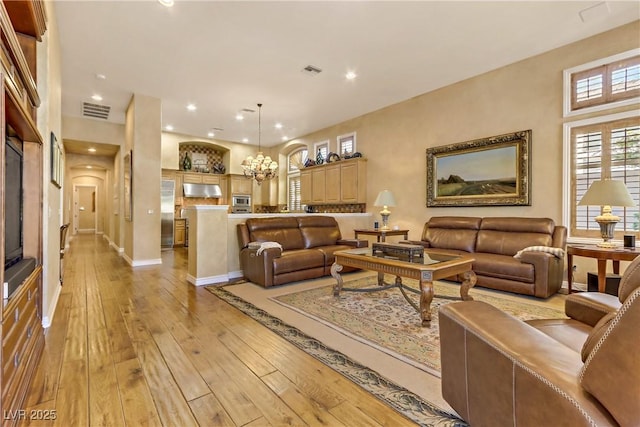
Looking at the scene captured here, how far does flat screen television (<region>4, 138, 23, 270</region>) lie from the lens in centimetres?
181

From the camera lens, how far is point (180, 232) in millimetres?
8648

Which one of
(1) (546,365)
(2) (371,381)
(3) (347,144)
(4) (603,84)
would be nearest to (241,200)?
(3) (347,144)

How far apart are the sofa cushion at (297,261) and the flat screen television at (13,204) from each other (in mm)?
2463

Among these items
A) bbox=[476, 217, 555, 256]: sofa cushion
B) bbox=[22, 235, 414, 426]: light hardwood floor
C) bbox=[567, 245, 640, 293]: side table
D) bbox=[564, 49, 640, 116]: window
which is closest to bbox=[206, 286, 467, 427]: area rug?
bbox=[22, 235, 414, 426]: light hardwood floor

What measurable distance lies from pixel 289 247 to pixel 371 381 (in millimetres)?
3063

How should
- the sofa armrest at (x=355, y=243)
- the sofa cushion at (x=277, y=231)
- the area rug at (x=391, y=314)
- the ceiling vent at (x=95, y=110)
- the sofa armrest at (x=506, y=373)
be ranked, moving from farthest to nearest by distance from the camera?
1. the ceiling vent at (x=95, y=110)
2. the sofa armrest at (x=355, y=243)
3. the sofa cushion at (x=277, y=231)
4. the area rug at (x=391, y=314)
5. the sofa armrest at (x=506, y=373)

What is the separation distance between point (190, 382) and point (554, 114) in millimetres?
5194

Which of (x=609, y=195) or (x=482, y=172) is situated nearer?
(x=609, y=195)

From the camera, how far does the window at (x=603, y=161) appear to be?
351 cm

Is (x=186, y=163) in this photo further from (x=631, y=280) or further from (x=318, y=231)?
(x=631, y=280)

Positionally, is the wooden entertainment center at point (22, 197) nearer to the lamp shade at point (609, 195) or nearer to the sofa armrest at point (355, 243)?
the sofa armrest at point (355, 243)

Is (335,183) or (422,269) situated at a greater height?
(335,183)

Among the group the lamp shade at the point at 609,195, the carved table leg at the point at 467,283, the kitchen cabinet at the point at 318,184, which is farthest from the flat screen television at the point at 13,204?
the kitchen cabinet at the point at 318,184

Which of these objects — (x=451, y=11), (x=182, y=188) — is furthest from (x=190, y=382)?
(x=182, y=188)
